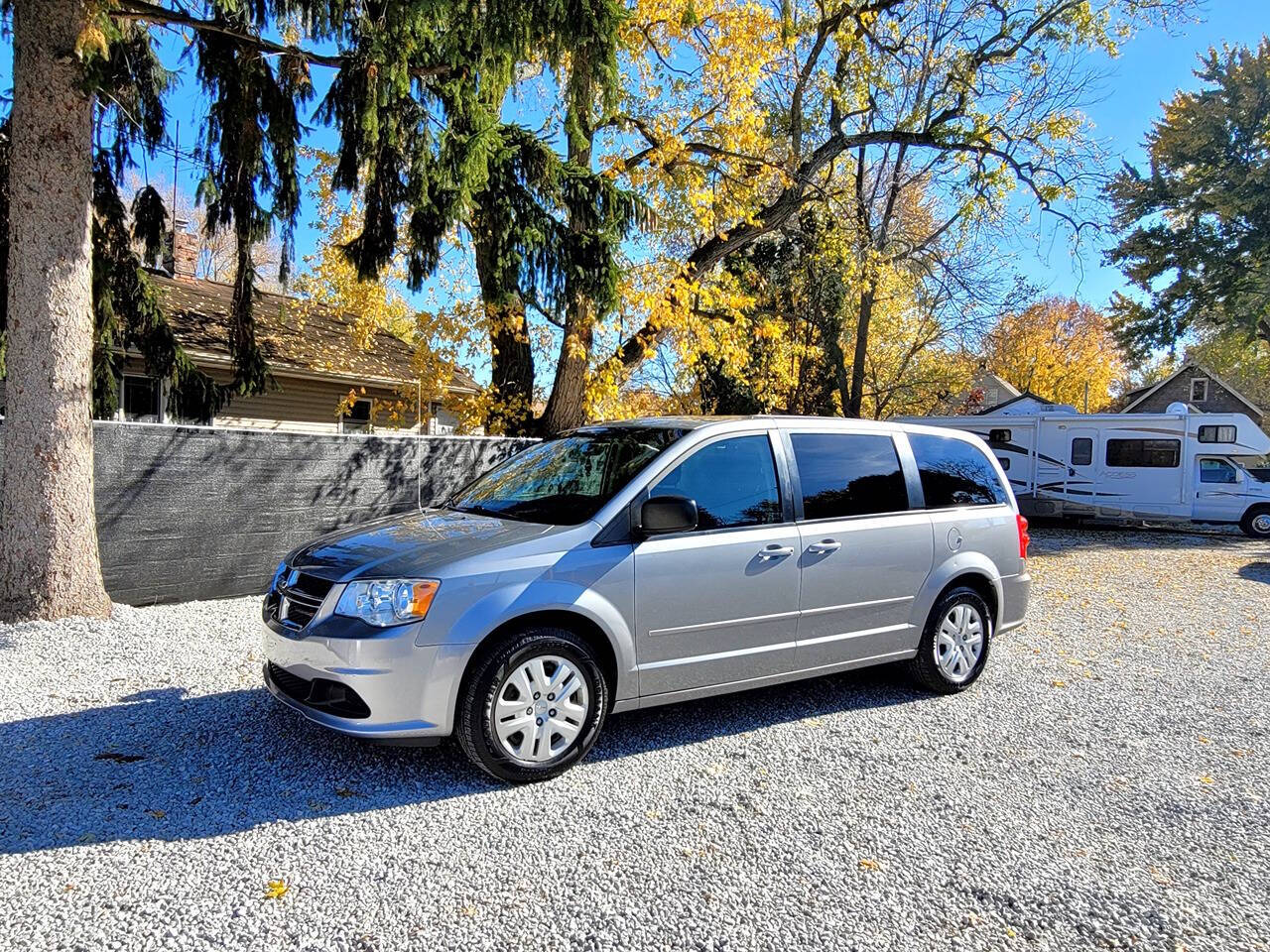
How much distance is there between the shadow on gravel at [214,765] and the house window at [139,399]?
10092mm

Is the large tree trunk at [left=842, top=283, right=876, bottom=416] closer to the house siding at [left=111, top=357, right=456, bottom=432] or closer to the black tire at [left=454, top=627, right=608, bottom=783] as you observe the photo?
the house siding at [left=111, top=357, right=456, bottom=432]

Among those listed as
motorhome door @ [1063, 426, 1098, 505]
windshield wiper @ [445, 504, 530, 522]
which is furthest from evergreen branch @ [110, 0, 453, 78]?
motorhome door @ [1063, 426, 1098, 505]

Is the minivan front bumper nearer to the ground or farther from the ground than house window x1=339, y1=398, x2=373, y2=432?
nearer to the ground

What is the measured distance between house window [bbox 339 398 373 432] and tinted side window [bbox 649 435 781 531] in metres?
13.0

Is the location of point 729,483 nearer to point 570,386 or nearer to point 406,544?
point 406,544

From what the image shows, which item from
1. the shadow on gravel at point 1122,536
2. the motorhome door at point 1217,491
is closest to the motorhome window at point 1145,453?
the motorhome door at point 1217,491

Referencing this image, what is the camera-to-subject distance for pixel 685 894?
2916 millimetres

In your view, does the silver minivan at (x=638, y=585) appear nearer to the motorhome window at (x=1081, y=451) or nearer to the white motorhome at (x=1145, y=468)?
the white motorhome at (x=1145, y=468)

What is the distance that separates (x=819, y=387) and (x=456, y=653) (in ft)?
78.4

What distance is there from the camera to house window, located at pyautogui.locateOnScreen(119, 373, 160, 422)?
1309 cm

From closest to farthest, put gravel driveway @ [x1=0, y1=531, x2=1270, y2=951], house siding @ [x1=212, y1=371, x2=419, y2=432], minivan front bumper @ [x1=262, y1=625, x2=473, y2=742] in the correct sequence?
gravel driveway @ [x1=0, y1=531, x2=1270, y2=951] → minivan front bumper @ [x1=262, y1=625, x2=473, y2=742] → house siding @ [x1=212, y1=371, x2=419, y2=432]

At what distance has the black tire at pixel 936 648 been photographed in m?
5.22

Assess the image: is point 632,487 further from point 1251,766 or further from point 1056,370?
point 1056,370

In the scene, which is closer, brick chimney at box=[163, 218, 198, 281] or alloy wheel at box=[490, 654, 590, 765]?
alloy wheel at box=[490, 654, 590, 765]
